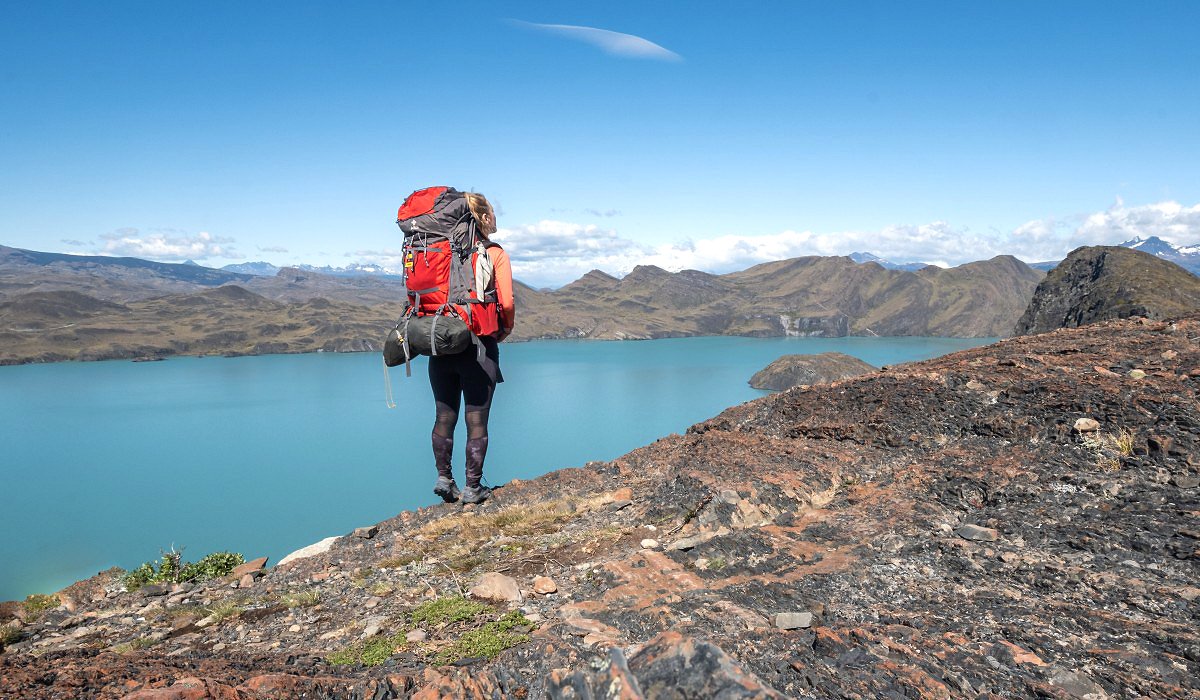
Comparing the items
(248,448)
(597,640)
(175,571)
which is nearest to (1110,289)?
(597,640)

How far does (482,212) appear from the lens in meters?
7.06

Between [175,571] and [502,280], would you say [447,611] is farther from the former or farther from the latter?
[502,280]

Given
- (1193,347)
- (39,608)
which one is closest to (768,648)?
(39,608)

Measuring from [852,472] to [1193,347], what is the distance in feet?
16.5

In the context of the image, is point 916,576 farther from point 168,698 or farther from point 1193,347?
point 1193,347

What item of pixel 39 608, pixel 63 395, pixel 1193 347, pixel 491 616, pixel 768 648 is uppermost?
pixel 1193 347

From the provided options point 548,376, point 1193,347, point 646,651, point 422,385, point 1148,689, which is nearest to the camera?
point 646,651

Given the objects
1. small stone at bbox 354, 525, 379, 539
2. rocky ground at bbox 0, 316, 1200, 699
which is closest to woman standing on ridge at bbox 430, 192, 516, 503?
rocky ground at bbox 0, 316, 1200, 699

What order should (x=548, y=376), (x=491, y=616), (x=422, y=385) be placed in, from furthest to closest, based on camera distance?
(x=548, y=376)
(x=422, y=385)
(x=491, y=616)

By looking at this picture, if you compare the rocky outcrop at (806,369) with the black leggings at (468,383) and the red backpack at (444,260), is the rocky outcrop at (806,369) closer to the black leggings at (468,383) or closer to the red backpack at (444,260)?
the black leggings at (468,383)

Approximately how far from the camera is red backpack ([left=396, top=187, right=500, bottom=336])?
6848 millimetres

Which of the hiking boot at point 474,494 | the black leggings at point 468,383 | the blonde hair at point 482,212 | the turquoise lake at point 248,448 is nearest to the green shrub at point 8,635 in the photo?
the black leggings at point 468,383

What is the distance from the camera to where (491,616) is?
4.12 m

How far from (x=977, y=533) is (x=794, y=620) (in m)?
2.20
